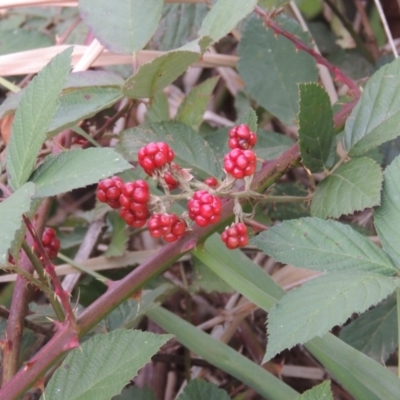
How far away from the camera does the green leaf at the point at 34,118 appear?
2.19 feet

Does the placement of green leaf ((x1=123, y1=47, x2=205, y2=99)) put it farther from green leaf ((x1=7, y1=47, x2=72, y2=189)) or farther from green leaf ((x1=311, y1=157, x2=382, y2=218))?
green leaf ((x1=311, y1=157, x2=382, y2=218))

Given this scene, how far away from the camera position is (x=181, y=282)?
1.23m

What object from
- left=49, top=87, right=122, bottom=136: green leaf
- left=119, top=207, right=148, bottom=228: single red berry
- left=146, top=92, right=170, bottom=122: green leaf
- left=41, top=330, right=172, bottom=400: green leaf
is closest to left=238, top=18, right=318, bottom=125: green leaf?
left=146, top=92, right=170, bottom=122: green leaf

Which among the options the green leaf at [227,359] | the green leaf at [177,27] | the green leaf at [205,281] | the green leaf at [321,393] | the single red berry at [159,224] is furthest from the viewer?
the green leaf at [177,27]

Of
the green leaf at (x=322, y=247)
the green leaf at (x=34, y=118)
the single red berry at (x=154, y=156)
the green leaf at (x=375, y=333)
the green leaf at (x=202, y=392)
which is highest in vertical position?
the green leaf at (x=34, y=118)

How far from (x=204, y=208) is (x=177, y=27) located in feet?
2.53

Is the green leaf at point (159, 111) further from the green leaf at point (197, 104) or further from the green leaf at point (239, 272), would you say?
the green leaf at point (239, 272)

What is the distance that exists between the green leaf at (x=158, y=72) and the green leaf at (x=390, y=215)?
0.98 ft

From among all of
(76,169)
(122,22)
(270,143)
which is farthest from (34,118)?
(270,143)

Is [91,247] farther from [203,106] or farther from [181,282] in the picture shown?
[203,106]

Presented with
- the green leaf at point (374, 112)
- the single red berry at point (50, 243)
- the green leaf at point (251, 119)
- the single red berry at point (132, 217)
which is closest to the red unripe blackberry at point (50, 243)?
the single red berry at point (50, 243)

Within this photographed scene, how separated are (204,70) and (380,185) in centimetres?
100

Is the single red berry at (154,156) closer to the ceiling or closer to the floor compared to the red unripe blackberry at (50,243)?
closer to the ceiling

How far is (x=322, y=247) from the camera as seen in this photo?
2.44 ft
